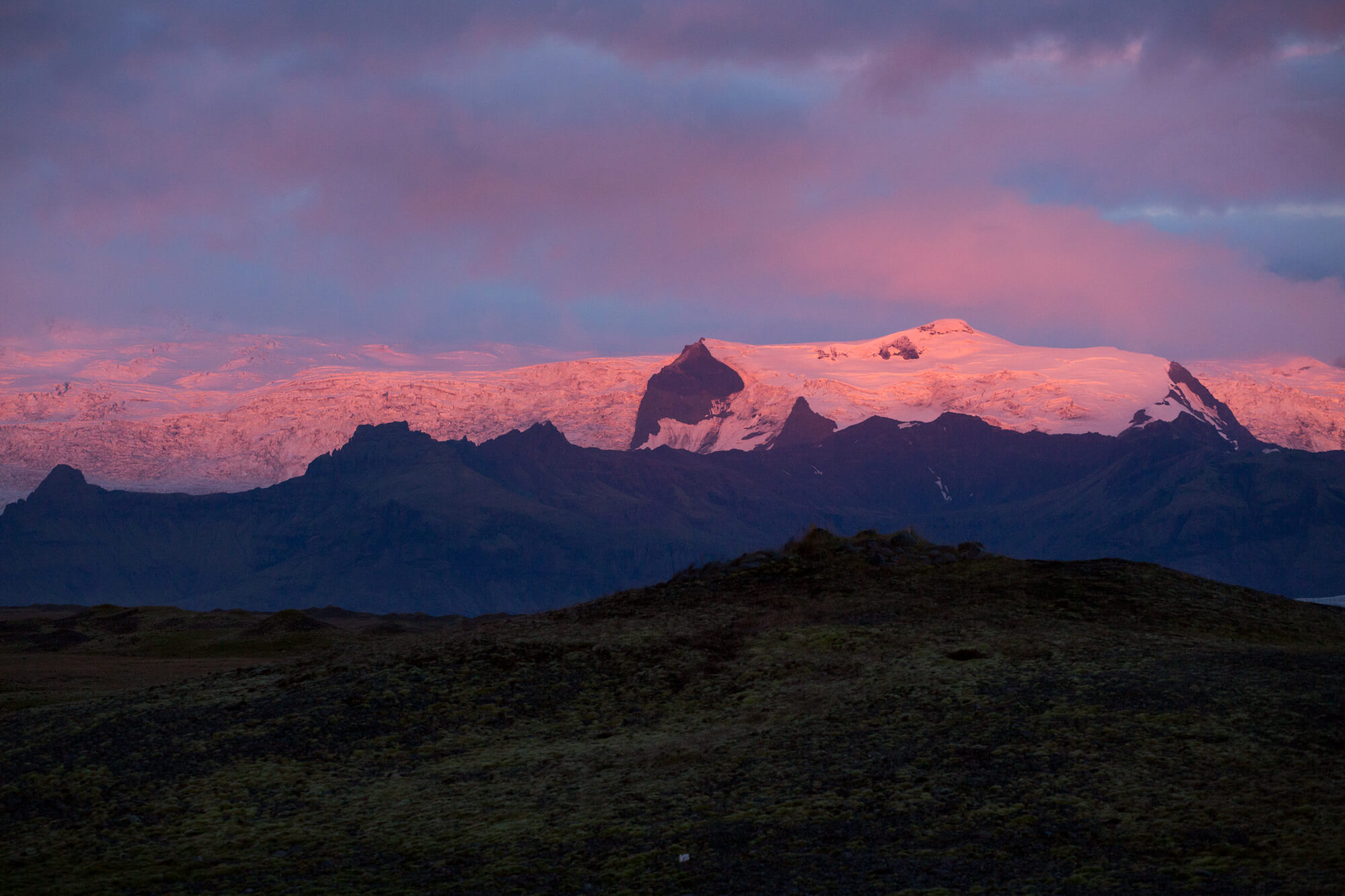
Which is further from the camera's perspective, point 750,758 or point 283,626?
point 283,626

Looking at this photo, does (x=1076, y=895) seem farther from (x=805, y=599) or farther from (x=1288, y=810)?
(x=805, y=599)

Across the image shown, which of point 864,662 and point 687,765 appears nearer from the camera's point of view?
point 687,765

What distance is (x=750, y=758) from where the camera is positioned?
21469mm

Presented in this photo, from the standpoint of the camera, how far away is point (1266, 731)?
65.7ft

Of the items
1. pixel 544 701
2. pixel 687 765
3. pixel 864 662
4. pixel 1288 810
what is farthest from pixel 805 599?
pixel 1288 810

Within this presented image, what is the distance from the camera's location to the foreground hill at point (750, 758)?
53.3ft

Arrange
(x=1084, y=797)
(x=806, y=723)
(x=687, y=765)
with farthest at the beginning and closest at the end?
1. (x=806, y=723)
2. (x=687, y=765)
3. (x=1084, y=797)

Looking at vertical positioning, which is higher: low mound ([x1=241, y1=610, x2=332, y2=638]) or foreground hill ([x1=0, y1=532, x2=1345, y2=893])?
foreground hill ([x1=0, y1=532, x2=1345, y2=893])

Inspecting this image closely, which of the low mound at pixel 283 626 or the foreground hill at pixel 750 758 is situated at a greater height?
the foreground hill at pixel 750 758

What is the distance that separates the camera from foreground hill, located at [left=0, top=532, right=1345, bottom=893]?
53.3 ft

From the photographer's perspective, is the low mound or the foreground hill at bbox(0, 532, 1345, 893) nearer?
the foreground hill at bbox(0, 532, 1345, 893)

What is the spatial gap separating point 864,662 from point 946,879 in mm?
13335

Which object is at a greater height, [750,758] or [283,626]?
[750,758]

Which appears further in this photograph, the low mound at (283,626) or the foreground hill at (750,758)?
the low mound at (283,626)
